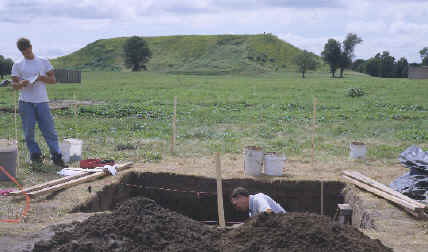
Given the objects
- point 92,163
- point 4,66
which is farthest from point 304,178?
point 4,66

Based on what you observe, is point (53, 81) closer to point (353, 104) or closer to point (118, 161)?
point (118, 161)

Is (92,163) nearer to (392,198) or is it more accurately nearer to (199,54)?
(392,198)

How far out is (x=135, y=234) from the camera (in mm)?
3943

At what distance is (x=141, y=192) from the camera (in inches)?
276

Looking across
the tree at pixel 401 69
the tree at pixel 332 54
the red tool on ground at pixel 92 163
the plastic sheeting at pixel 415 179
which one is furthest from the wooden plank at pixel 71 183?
A: the tree at pixel 401 69

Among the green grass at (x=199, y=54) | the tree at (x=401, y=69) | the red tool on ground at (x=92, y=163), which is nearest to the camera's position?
the red tool on ground at (x=92, y=163)

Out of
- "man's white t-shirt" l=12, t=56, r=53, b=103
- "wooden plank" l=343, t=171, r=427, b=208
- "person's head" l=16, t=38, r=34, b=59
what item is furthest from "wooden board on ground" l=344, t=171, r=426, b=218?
"person's head" l=16, t=38, r=34, b=59

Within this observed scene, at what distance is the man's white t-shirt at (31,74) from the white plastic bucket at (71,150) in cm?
109

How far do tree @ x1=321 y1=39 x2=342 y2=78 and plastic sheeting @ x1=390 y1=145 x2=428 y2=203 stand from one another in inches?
2166

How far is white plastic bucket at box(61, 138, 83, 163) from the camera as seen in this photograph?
7.33 metres

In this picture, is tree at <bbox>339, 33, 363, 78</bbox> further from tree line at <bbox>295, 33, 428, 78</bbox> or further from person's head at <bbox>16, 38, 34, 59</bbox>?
person's head at <bbox>16, 38, 34, 59</bbox>

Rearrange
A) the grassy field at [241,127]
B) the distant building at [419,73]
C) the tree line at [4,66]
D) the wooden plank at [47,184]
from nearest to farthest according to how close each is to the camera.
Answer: the wooden plank at [47,184]
the grassy field at [241,127]
the tree line at [4,66]
the distant building at [419,73]

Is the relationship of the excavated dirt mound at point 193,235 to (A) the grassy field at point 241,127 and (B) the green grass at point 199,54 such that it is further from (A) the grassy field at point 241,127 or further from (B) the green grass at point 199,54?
(B) the green grass at point 199,54

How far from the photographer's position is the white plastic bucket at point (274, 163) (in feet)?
22.2
